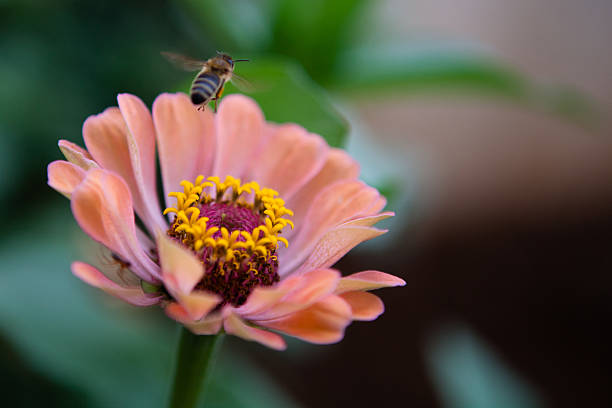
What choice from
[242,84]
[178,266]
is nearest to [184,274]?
[178,266]

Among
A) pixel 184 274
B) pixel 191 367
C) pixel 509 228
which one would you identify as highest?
pixel 184 274

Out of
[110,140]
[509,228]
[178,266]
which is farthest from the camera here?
[509,228]

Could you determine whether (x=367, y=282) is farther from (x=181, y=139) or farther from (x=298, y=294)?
(x=181, y=139)

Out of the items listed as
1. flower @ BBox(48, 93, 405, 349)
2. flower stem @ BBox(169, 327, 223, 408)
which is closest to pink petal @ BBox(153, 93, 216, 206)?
flower @ BBox(48, 93, 405, 349)

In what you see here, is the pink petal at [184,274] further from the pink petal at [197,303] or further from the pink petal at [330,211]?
the pink petal at [330,211]

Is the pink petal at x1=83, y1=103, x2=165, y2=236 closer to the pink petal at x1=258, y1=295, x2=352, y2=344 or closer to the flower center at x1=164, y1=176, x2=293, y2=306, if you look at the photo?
the flower center at x1=164, y1=176, x2=293, y2=306

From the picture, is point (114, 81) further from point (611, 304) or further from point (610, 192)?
point (610, 192)
